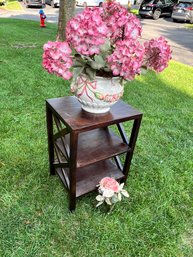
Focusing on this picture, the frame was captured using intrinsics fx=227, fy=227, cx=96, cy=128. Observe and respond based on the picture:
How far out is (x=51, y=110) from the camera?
137 cm

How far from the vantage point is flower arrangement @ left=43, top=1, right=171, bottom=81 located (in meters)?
0.94

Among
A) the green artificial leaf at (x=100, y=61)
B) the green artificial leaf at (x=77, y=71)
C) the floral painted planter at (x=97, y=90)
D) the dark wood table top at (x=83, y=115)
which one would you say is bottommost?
the dark wood table top at (x=83, y=115)

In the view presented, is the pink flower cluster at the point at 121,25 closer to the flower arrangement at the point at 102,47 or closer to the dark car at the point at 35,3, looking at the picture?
the flower arrangement at the point at 102,47

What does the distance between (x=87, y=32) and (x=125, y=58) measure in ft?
0.63

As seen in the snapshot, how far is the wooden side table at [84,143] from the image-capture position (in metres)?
1.22

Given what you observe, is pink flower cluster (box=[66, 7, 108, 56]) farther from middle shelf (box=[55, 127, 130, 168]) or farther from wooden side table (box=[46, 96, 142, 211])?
middle shelf (box=[55, 127, 130, 168])

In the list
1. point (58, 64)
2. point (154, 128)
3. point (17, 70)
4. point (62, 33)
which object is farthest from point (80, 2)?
point (58, 64)

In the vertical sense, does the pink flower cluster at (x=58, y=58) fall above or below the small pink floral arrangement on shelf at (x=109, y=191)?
above

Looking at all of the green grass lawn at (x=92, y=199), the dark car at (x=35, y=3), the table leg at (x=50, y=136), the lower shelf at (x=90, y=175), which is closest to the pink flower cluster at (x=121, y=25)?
the table leg at (x=50, y=136)

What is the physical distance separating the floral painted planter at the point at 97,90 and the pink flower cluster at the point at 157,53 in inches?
7.7

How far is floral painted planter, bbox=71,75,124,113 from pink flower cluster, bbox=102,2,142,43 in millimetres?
200

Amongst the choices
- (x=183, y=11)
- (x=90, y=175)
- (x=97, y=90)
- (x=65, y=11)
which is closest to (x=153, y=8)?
(x=183, y=11)

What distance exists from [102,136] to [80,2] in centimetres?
1734

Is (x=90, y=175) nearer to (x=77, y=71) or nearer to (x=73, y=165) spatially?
(x=73, y=165)
